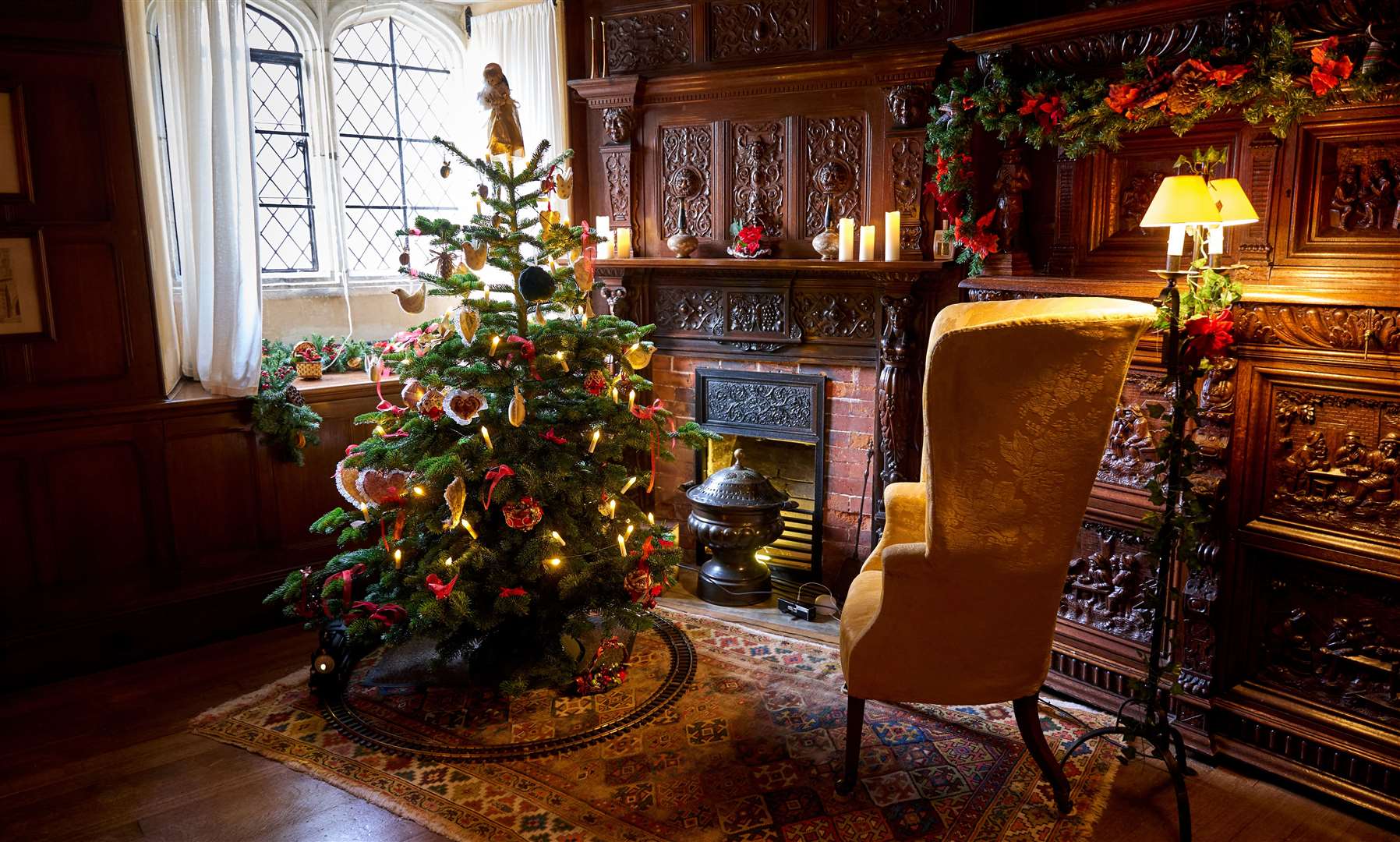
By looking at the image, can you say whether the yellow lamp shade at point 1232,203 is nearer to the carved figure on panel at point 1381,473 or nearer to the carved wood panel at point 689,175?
→ the carved figure on panel at point 1381,473

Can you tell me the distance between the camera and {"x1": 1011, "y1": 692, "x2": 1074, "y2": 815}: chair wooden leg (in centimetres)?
253

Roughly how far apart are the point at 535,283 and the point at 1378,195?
2.40 metres

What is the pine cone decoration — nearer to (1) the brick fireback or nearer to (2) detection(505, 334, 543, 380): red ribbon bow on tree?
(1) the brick fireback

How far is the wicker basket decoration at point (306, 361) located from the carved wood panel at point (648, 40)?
1.86 meters

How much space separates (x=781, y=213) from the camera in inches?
162

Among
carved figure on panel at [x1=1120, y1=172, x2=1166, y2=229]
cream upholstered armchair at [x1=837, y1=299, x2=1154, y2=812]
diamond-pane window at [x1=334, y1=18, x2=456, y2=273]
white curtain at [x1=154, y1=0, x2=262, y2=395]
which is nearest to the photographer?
cream upholstered armchair at [x1=837, y1=299, x2=1154, y2=812]

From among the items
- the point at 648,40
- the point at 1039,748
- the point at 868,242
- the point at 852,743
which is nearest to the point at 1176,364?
the point at 1039,748

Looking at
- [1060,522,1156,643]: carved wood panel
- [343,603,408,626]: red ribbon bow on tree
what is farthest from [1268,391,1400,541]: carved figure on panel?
[343,603,408,626]: red ribbon bow on tree

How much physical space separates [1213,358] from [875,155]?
168 centimetres

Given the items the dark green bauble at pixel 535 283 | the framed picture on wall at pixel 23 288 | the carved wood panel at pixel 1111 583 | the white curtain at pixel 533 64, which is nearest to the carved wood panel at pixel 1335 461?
the carved wood panel at pixel 1111 583

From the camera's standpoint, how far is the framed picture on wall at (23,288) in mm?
3166

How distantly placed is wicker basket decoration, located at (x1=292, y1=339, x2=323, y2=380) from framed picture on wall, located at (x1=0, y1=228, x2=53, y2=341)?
0.94 m

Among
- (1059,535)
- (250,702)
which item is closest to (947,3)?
(1059,535)

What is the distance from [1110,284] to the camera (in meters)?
2.90
